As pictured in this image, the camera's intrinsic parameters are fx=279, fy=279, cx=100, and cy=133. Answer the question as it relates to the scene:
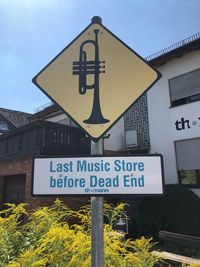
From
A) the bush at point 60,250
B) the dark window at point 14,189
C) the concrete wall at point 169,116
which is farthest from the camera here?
the dark window at point 14,189

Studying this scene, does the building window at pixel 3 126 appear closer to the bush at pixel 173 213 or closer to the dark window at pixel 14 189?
the dark window at pixel 14 189

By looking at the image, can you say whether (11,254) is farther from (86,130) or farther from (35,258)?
(86,130)

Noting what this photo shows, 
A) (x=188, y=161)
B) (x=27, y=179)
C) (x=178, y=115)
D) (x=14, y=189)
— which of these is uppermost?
(x=178, y=115)

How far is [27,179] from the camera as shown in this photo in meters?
10.1

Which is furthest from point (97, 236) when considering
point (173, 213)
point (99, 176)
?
point (173, 213)

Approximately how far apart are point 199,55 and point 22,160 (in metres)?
8.04

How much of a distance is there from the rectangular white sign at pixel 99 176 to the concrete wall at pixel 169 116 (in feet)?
30.0

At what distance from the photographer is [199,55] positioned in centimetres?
1091

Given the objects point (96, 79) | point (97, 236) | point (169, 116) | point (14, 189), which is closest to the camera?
point (97, 236)

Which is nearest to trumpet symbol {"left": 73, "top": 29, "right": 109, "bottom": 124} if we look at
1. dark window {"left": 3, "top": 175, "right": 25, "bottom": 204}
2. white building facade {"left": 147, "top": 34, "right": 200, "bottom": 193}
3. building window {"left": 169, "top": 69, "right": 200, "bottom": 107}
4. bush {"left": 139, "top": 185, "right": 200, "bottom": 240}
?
bush {"left": 139, "top": 185, "right": 200, "bottom": 240}

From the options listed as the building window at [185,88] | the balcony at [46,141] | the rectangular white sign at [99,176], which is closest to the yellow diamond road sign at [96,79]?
the rectangular white sign at [99,176]

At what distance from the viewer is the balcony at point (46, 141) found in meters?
10.2

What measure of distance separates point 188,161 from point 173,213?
2436mm

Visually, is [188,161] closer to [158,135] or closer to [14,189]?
[158,135]
